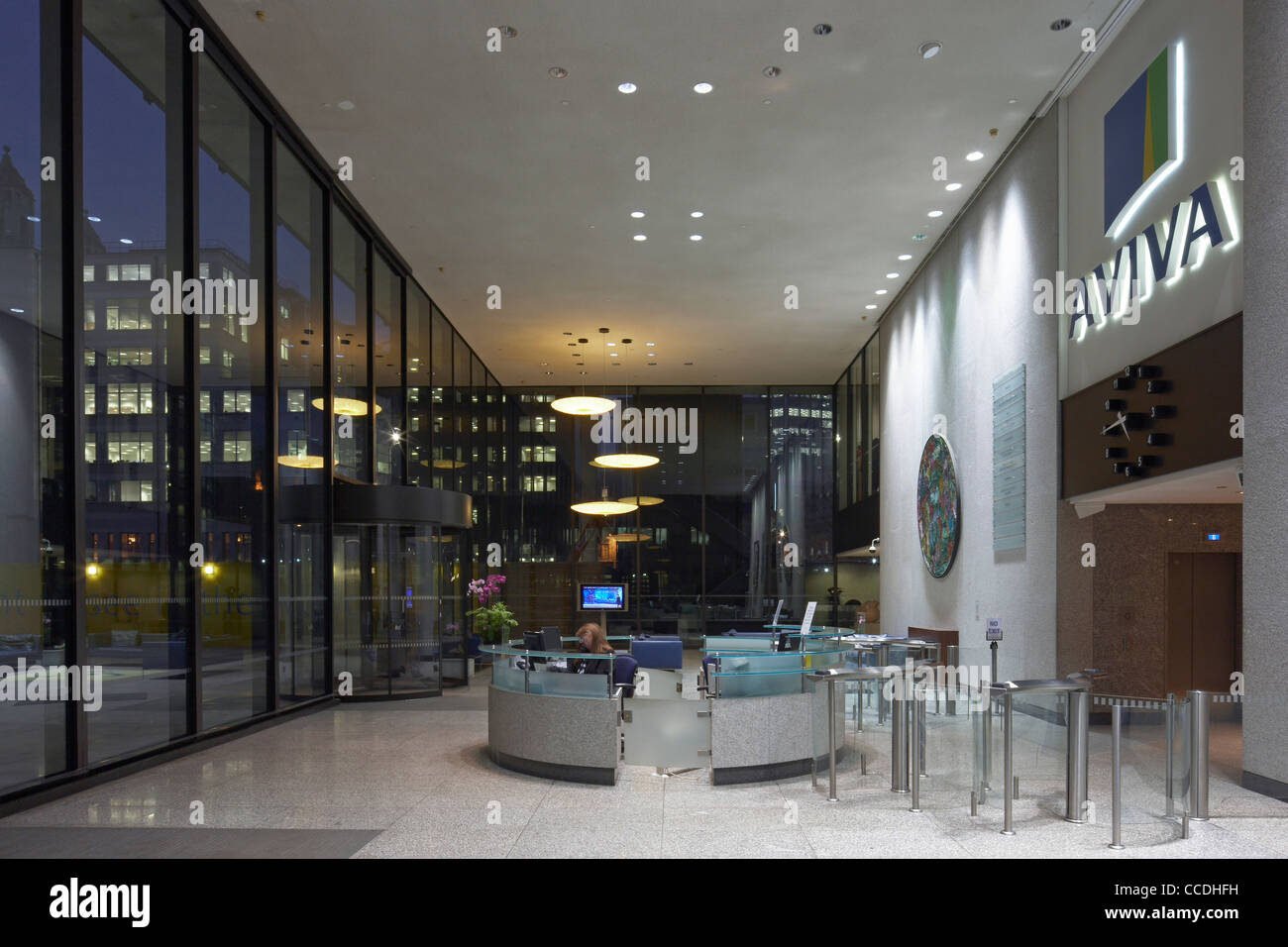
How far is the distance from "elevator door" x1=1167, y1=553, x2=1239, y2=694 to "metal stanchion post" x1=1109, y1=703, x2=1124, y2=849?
4959mm

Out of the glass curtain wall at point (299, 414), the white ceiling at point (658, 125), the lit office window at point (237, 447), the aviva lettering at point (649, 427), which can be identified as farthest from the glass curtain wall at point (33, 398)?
the aviva lettering at point (649, 427)

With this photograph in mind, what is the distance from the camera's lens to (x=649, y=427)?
26.1m


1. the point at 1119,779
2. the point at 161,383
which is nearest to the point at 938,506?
the point at 1119,779

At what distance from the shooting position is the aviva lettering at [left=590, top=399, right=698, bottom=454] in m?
25.9

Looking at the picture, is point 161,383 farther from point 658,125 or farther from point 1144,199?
point 1144,199

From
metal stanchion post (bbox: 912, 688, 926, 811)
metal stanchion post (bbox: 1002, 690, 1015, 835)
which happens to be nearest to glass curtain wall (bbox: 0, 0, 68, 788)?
metal stanchion post (bbox: 912, 688, 926, 811)

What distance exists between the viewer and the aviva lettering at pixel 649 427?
85.0 feet

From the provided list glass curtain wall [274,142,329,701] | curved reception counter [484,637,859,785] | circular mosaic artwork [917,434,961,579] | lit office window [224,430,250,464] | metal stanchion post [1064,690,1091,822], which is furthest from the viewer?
circular mosaic artwork [917,434,961,579]

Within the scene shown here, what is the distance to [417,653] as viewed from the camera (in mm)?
14844

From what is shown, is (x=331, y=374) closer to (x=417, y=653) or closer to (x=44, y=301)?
(x=417, y=653)

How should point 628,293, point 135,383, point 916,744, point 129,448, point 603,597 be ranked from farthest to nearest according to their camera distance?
point 603,597 → point 628,293 → point 135,383 → point 129,448 → point 916,744

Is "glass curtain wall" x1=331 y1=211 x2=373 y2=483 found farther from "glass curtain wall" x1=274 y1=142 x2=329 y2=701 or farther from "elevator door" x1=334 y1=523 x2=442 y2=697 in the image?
"elevator door" x1=334 y1=523 x2=442 y2=697

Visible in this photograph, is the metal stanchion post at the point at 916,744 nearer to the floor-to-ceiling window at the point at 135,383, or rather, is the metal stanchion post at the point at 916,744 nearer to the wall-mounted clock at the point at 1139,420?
the wall-mounted clock at the point at 1139,420

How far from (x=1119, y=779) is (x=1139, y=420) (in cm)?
366
